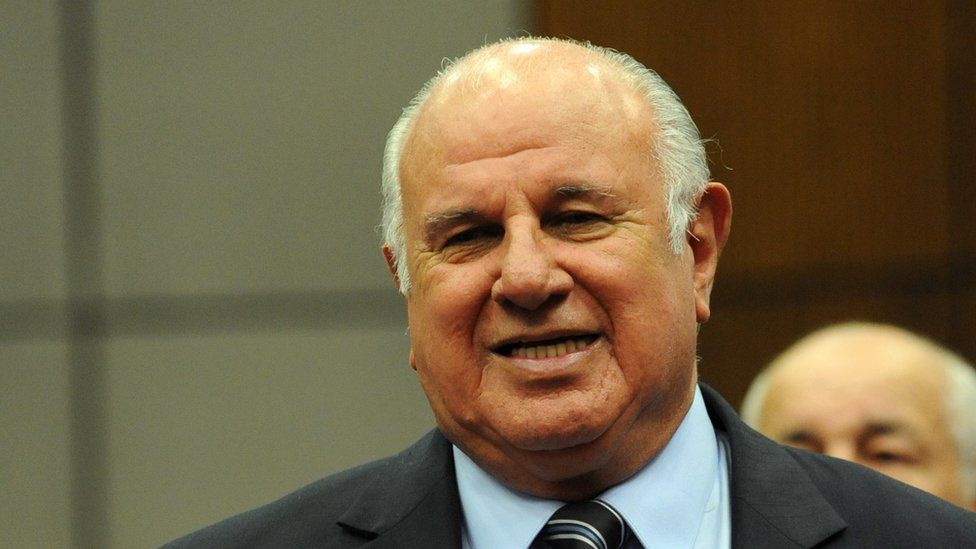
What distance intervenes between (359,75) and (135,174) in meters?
0.86

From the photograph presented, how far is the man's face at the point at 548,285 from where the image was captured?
2234mm

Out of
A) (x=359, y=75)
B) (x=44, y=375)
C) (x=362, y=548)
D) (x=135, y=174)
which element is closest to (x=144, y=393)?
(x=44, y=375)

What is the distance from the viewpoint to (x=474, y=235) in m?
2.33

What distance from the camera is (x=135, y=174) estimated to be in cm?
516

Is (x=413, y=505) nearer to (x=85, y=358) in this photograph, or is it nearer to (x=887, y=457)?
(x=887, y=457)

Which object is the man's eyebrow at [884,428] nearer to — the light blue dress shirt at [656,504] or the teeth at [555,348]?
the light blue dress shirt at [656,504]

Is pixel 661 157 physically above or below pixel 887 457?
above

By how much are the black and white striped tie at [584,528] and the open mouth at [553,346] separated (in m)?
0.25

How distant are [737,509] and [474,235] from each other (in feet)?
1.97

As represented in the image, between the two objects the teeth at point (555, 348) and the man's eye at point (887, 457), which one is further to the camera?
the man's eye at point (887, 457)

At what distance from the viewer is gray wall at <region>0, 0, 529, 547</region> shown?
5.15 metres

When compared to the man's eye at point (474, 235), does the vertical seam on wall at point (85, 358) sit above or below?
below

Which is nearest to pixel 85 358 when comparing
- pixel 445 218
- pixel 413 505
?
pixel 413 505

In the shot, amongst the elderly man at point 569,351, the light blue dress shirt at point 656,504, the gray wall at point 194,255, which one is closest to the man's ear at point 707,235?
the elderly man at point 569,351
